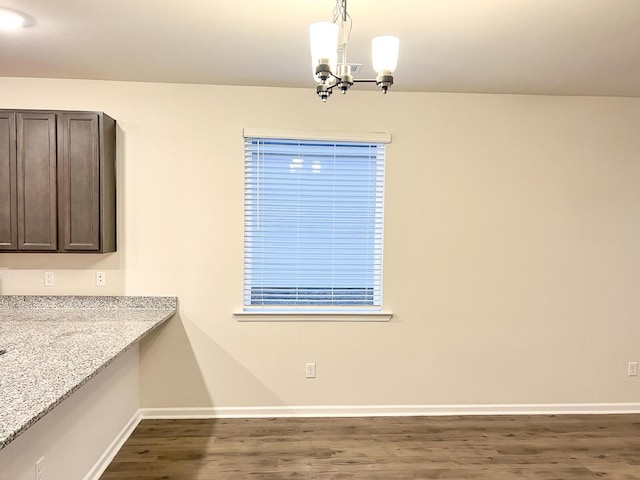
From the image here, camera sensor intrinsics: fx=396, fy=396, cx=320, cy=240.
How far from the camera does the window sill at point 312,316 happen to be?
10.1 ft

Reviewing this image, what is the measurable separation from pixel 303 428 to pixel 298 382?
336 mm

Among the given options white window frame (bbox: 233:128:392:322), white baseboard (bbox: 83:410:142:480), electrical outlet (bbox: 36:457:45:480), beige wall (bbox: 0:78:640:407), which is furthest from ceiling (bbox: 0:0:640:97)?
white baseboard (bbox: 83:410:142:480)

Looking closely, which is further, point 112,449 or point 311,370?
point 311,370

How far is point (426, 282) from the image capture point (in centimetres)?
314

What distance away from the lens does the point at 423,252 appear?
313 cm

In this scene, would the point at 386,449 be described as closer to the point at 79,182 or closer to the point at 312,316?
the point at 312,316

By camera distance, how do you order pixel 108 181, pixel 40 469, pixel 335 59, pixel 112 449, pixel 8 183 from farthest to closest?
1. pixel 108 181
2. pixel 8 183
3. pixel 112 449
4. pixel 40 469
5. pixel 335 59

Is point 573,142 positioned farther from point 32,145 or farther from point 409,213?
point 32,145

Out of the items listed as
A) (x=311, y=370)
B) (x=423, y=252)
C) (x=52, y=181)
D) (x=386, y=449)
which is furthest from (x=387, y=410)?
(x=52, y=181)

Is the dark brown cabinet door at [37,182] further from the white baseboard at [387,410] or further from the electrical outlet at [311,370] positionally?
the electrical outlet at [311,370]

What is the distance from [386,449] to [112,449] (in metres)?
1.78

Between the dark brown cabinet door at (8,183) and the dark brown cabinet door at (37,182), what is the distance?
1.3 inches

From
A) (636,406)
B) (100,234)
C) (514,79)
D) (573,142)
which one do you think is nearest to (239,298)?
(100,234)

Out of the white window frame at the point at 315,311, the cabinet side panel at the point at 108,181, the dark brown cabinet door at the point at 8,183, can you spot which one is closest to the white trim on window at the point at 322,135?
the white window frame at the point at 315,311
